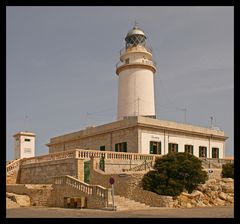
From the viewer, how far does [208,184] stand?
2486 centimetres

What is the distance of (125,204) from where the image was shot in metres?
21.2

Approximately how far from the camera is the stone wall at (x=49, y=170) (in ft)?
86.3

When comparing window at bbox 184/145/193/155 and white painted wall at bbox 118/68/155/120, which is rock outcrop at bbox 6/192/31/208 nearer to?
white painted wall at bbox 118/68/155/120

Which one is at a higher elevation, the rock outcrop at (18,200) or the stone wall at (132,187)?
the stone wall at (132,187)

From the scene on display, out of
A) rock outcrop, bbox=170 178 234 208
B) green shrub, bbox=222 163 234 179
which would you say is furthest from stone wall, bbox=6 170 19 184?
green shrub, bbox=222 163 234 179

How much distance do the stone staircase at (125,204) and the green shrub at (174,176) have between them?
150 centimetres

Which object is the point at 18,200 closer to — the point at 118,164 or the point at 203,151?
the point at 118,164

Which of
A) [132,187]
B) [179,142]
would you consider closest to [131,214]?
[132,187]

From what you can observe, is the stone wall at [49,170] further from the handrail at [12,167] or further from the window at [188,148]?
the window at [188,148]

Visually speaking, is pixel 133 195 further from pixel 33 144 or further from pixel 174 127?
pixel 33 144

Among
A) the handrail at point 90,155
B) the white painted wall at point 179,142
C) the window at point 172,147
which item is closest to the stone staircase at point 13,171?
the handrail at point 90,155
